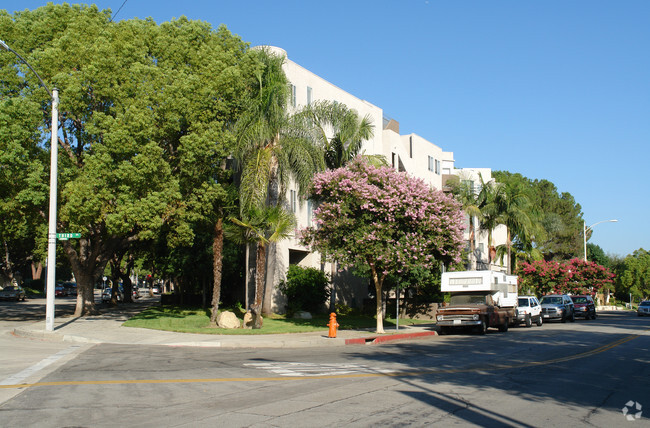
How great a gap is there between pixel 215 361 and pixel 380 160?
18480 millimetres

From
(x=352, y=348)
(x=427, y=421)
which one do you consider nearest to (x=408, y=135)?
(x=352, y=348)

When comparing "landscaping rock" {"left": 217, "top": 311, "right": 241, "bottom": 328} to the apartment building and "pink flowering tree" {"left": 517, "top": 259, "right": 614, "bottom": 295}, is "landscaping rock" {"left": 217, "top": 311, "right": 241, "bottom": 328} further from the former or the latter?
"pink flowering tree" {"left": 517, "top": 259, "right": 614, "bottom": 295}

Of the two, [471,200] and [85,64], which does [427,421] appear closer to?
[85,64]

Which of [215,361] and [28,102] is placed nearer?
[215,361]

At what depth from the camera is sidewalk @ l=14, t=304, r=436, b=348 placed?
19219 mm

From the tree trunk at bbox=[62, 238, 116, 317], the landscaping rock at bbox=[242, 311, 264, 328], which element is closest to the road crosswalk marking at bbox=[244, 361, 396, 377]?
the landscaping rock at bbox=[242, 311, 264, 328]

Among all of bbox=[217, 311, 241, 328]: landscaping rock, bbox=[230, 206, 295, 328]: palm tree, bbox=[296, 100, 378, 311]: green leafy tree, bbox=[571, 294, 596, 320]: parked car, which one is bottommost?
bbox=[571, 294, 596, 320]: parked car

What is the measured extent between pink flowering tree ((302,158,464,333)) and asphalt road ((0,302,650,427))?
6533 mm

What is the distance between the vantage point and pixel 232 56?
2553cm

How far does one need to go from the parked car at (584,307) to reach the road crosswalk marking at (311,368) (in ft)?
111

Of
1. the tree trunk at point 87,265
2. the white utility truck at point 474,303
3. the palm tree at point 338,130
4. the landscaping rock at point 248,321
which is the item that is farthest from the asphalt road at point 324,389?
the palm tree at point 338,130

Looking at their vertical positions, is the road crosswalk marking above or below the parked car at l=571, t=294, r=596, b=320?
above

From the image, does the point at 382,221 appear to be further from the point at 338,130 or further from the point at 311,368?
A: the point at 311,368

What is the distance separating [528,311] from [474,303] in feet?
28.7
